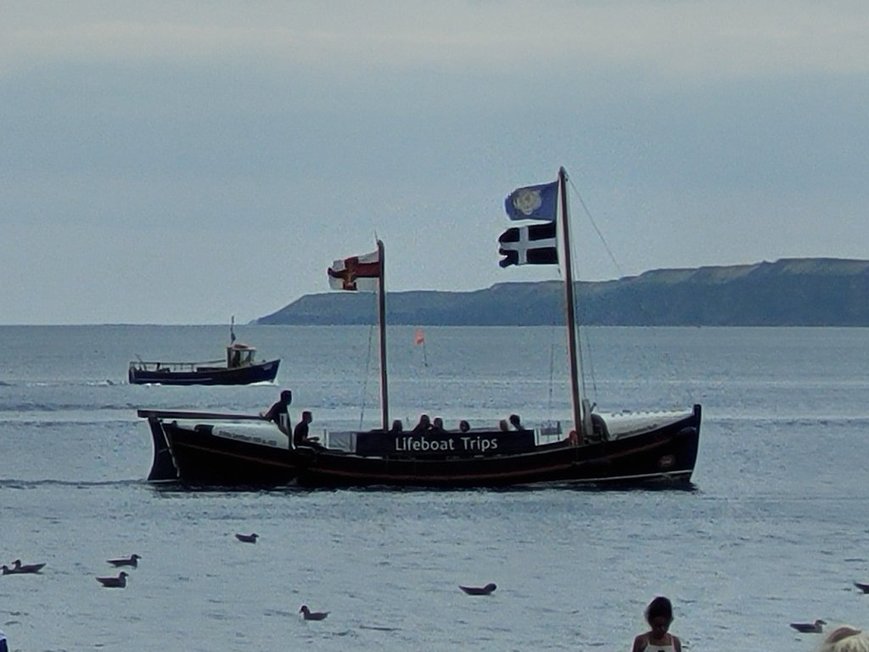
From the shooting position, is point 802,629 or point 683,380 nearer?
point 802,629

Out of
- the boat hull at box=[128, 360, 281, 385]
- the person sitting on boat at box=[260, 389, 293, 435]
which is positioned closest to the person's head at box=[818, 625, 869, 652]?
the person sitting on boat at box=[260, 389, 293, 435]

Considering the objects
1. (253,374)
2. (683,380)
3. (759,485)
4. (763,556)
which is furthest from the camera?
(683,380)

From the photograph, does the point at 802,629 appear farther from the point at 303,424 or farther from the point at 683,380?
the point at 683,380

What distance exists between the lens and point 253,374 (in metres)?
132

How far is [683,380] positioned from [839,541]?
119m

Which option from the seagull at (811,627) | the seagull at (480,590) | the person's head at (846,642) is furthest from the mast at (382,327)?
the person's head at (846,642)

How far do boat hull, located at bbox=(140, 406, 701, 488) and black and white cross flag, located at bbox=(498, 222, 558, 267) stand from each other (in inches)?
178

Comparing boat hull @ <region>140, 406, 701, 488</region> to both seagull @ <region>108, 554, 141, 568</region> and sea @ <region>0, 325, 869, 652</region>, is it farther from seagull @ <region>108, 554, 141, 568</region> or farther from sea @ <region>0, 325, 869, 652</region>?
seagull @ <region>108, 554, 141, 568</region>

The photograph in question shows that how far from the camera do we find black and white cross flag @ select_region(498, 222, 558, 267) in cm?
4866

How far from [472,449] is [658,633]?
109ft

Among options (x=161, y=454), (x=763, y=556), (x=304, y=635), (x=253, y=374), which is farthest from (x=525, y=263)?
(x=253, y=374)

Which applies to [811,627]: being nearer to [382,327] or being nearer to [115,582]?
[115,582]

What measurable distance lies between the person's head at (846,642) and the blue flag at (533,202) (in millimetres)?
41049

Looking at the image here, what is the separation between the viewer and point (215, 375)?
128875mm
